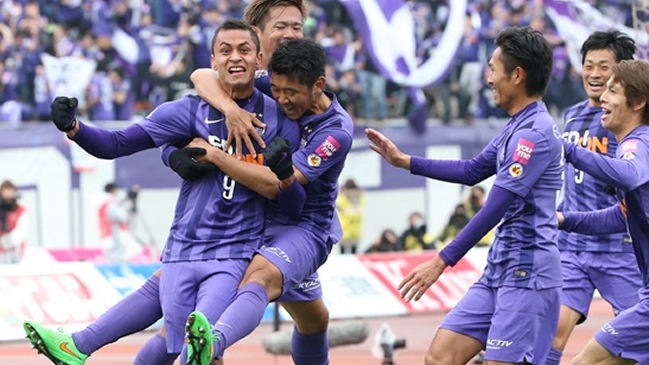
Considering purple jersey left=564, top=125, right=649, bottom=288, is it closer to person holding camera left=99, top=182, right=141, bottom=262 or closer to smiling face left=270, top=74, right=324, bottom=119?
smiling face left=270, top=74, right=324, bottom=119

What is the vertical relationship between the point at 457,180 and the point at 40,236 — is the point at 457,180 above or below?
above

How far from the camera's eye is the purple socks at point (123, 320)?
6668 millimetres

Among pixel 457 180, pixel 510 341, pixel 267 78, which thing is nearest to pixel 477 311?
pixel 510 341

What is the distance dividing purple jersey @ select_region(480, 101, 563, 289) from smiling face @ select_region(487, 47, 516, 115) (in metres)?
0.10

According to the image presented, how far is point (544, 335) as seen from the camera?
6535 mm

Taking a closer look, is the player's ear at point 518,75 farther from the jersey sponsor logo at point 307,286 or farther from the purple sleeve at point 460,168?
the jersey sponsor logo at point 307,286

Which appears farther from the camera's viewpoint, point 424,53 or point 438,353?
point 424,53

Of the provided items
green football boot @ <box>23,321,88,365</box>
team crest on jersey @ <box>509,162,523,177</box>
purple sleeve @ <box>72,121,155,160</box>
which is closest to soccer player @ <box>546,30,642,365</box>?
team crest on jersey @ <box>509,162,523,177</box>

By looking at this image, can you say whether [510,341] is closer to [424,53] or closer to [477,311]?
[477,311]

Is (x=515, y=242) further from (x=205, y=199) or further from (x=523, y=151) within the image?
(x=205, y=199)

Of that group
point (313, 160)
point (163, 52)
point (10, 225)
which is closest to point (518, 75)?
point (313, 160)

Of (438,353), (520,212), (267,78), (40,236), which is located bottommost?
(40,236)

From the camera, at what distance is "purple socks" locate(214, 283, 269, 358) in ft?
20.3

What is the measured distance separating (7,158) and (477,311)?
32.3 ft
